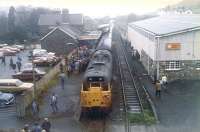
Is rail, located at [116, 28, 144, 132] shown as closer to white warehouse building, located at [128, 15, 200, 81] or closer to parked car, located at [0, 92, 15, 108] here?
white warehouse building, located at [128, 15, 200, 81]

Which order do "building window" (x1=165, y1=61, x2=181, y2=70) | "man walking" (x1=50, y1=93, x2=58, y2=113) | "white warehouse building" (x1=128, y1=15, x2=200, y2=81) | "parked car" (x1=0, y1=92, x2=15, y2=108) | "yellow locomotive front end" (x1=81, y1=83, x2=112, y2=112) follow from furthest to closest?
"building window" (x1=165, y1=61, x2=181, y2=70), "white warehouse building" (x1=128, y1=15, x2=200, y2=81), "parked car" (x1=0, y1=92, x2=15, y2=108), "man walking" (x1=50, y1=93, x2=58, y2=113), "yellow locomotive front end" (x1=81, y1=83, x2=112, y2=112)

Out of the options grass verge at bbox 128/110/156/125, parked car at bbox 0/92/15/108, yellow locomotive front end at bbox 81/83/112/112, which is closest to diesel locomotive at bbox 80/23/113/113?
yellow locomotive front end at bbox 81/83/112/112

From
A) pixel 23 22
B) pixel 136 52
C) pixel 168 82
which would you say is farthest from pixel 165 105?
pixel 23 22

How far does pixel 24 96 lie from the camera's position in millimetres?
24703

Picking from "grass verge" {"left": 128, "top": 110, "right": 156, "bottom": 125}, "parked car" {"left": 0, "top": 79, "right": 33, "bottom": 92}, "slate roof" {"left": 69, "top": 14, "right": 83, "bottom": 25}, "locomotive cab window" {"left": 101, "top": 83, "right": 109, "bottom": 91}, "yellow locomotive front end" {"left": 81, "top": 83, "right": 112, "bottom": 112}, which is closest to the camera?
"grass verge" {"left": 128, "top": 110, "right": 156, "bottom": 125}

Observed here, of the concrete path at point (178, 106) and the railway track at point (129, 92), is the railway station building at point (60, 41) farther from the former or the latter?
the concrete path at point (178, 106)

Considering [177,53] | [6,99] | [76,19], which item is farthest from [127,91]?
[76,19]

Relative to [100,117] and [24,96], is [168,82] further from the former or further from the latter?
[24,96]

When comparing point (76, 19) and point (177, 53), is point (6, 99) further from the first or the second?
point (76, 19)

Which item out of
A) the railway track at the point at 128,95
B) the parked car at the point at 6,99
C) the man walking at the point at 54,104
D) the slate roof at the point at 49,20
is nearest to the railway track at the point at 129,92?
the railway track at the point at 128,95

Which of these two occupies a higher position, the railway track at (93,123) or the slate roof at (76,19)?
the slate roof at (76,19)

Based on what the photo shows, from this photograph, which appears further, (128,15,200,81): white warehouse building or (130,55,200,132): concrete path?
(128,15,200,81): white warehouse building

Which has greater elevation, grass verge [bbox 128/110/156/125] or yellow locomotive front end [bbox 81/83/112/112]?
yellow locomotive front end [bbox 81/83/112/112]

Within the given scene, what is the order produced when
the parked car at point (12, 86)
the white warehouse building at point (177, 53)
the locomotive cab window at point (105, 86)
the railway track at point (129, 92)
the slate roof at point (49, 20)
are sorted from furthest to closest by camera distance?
the slate roof at point (49, 20) < the white warehouse building at point (177, 53) < the parked car at point (12, 86) < the railway track at point (129, 92) < the locomotive cab window at point (105, 86)
